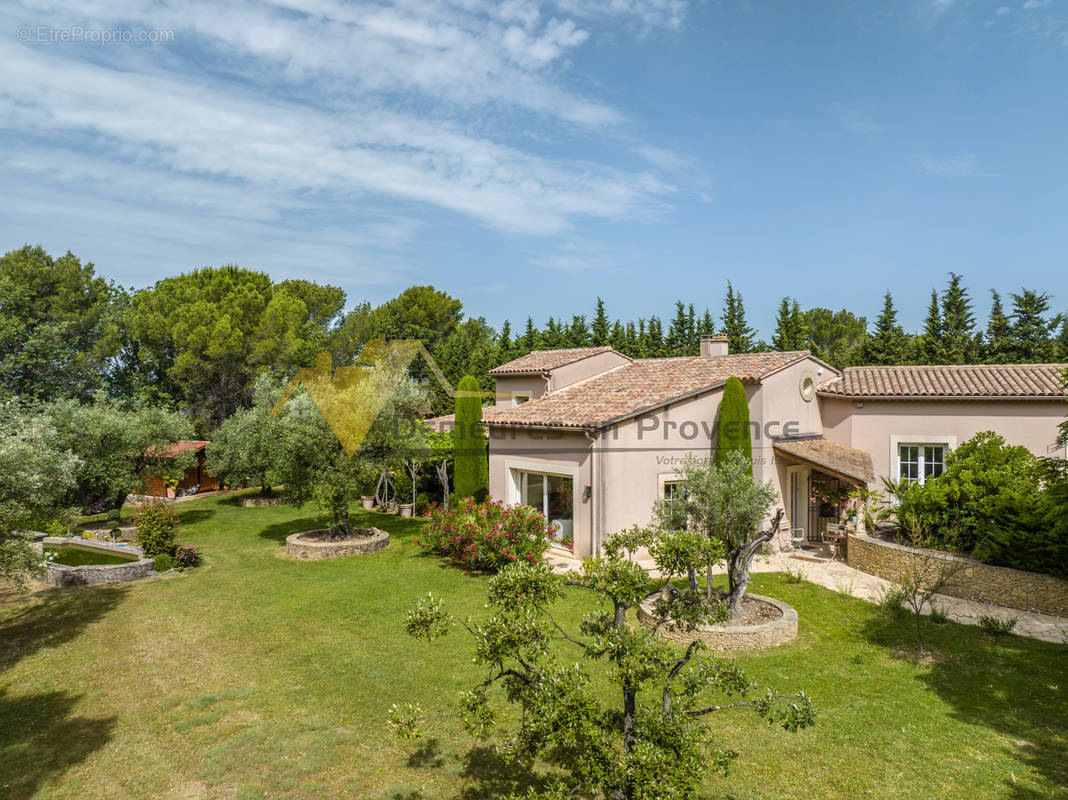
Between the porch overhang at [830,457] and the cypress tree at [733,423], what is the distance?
5.81 feet

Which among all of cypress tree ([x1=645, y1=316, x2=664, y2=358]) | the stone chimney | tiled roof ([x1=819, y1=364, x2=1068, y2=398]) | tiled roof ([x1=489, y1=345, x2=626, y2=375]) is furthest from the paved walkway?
cypress tree ([x1=645, y1=316, x2=664, y2=358])

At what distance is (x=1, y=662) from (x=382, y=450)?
35.3 ft

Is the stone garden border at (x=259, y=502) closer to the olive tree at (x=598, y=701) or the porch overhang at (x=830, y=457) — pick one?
the porch overhang at (x=830, y=457)

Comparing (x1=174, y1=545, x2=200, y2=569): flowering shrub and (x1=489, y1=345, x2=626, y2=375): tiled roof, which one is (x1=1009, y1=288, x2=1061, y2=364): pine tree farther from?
(x1=174, y1=545, x2=200, y2=569): flowering shrub

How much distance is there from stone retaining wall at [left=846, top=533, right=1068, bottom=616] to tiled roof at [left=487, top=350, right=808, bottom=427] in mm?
6689

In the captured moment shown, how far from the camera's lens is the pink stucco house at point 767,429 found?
17.6 metres

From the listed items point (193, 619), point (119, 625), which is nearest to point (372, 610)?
point (193, 619)

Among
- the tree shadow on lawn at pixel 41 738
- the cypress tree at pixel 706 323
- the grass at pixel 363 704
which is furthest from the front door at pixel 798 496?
the cypress tree at pixel 706 323

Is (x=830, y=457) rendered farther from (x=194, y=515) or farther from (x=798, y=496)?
(x=194, y=515)

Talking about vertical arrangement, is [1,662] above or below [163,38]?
below

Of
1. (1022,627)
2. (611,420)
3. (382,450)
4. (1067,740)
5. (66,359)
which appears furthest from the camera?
(66,359)

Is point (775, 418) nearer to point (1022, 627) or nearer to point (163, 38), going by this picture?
point (1022, 627)

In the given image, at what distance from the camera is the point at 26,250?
37.9 metres

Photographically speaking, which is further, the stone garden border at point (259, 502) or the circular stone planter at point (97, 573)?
the stone garden border at point (259, 502)
